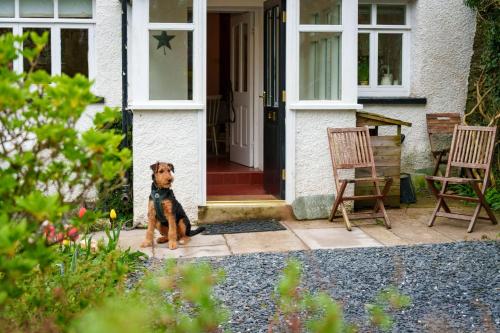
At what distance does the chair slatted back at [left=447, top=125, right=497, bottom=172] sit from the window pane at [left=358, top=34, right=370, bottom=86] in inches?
99.1

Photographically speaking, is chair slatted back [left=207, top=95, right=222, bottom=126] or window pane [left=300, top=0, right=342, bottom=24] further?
chair slatted back [left=207, top=95, right=222, bottom=126]

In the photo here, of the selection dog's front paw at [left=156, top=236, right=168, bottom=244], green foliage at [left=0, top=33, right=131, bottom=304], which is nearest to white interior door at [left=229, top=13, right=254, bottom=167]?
dog's front paw at [left=156, top=236, right=168, bottom=244]

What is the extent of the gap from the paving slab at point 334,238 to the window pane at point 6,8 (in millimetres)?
4717

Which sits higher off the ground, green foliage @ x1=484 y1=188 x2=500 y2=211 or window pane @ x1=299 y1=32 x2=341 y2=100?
window pane @ x1=299 y1=32 x2=341 y2=100

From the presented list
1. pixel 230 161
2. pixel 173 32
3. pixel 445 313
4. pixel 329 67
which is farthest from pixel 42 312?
pixel 230 161

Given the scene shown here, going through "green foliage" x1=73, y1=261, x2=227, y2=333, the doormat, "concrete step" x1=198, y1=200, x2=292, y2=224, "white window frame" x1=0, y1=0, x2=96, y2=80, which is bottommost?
the doormat

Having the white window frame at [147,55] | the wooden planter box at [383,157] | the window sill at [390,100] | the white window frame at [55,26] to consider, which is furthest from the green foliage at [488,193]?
the white window frame at [55,26]

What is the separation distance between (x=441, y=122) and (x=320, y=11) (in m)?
2.68

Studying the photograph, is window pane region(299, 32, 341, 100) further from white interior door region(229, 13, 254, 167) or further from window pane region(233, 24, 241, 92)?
window pane region(233, 24, 241, 92)

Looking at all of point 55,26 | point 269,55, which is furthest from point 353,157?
point 55,26

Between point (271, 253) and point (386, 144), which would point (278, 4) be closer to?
point (386, 144)

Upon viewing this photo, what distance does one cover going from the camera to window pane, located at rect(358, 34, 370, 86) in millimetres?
11547

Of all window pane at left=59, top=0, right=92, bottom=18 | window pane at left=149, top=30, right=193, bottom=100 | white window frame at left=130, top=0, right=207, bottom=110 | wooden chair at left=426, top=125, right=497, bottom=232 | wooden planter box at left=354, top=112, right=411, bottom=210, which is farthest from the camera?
window pane at left=59, top=0, right=92, bottom=18

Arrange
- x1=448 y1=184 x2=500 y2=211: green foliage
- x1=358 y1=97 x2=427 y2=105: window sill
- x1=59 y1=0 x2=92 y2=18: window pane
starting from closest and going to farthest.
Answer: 1. x1=448 y1=184 x2=500 y2=211: green foliage
2. x1=59 y1=0 x2=92 y2=18: window pane
3. x1=358 y1=97 x2=427 y2=105: window sill
